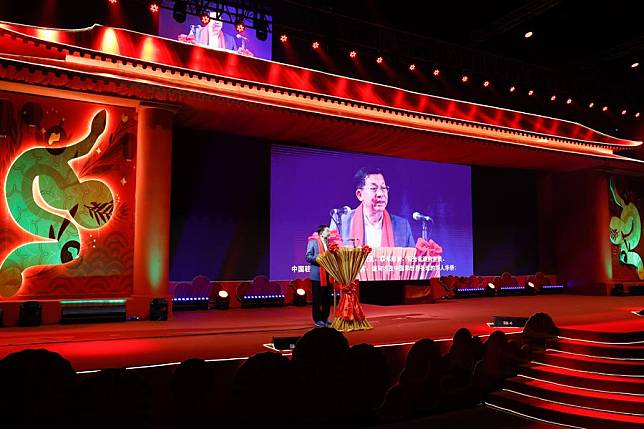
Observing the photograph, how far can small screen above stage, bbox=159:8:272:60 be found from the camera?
26.7 feet

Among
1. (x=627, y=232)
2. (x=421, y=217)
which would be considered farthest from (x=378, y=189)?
(x=627, y=232)

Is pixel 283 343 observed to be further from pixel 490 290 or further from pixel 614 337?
pixel 490 290

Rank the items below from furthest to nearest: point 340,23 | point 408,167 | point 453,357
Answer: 1. point 408,167
2. point 340,23
3. point 453,357

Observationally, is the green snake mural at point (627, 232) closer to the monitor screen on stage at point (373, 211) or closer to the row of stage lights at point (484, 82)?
the row of stage lights at point (484, 82)

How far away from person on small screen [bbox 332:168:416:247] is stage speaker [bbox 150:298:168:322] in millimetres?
3911

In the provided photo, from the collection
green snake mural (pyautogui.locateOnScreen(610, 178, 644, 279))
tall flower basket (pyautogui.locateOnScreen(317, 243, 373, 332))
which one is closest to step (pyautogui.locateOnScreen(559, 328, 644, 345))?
tall flower basket (pyautogui.locateOnScreen(317, 243, 373, 332))

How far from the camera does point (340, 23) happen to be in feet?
32.6

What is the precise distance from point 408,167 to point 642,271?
694 centimetres

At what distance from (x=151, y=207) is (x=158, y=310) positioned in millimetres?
1426

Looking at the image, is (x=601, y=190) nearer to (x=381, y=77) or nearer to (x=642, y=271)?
(x=642, y=271)

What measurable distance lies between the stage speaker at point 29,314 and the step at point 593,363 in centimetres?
581

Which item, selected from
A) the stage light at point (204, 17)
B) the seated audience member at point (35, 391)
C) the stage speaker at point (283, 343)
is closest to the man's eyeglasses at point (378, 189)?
the stage light at point (204, 17)

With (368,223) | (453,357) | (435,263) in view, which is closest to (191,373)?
(453,357)

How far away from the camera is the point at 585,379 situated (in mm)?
4340
